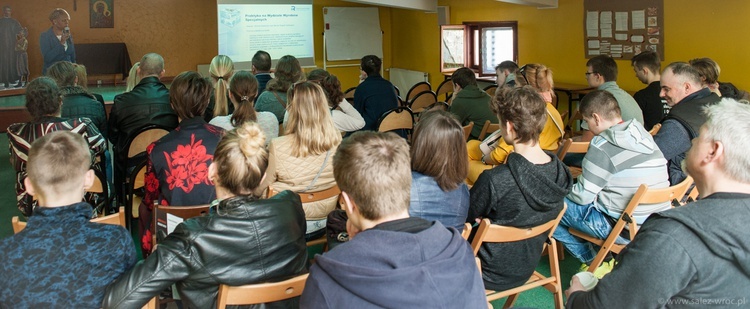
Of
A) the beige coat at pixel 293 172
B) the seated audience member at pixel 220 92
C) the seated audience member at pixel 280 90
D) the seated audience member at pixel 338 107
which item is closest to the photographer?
the beige coat at pixel 293 172

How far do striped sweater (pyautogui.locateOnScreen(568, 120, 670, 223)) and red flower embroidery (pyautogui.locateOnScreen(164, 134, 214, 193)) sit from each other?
5.82ft

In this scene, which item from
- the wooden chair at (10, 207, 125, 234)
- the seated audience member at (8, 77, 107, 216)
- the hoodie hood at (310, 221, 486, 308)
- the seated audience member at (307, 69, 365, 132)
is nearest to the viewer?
the hoodie hood at (310, 221, 486, 308)

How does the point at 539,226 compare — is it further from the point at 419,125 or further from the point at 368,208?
the point at 368,208

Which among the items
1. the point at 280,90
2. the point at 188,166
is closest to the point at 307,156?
the point at 188,166

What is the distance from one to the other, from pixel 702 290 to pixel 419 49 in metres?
9.87

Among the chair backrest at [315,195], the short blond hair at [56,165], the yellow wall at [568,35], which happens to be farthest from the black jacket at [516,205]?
the yellow wall at [568,35]

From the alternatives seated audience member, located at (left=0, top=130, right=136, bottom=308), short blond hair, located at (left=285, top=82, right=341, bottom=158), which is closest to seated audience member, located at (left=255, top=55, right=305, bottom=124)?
short blond hair, located at (left=285, top=82, right=341, bottom=158)

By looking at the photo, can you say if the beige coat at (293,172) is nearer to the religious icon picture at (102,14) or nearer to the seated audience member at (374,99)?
the seated audience member at (374,99)

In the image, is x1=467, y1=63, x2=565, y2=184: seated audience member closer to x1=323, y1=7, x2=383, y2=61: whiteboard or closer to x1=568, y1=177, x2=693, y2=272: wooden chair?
x1=568, y1=177, x2=693, y2=272: wooden chair

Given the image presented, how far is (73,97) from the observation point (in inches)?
170

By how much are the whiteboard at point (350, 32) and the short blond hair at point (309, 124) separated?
8108 millimetres

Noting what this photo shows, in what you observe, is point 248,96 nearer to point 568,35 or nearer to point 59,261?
point 59,261

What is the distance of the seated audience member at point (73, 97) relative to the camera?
170 inches

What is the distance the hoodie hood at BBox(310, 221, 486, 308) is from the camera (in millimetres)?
1449
